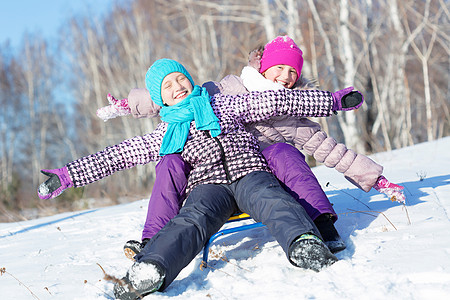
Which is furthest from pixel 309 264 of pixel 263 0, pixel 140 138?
pixel 263 0

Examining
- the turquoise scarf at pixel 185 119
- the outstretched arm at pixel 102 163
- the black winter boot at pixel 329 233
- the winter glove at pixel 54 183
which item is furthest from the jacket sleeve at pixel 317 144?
the winter glove at pixel 54 183

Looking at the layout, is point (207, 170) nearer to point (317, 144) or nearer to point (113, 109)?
point (317, 144)

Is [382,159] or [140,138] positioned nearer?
[140,138]

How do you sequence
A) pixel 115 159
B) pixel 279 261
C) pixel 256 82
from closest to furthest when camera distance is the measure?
pixel 279 261 < pixel 115 159 < pixel 256 82

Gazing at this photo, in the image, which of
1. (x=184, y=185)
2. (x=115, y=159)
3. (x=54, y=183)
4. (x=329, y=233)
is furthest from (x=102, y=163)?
(x=329, y=233)

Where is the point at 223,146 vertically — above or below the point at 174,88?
below

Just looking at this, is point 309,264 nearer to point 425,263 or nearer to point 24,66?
point 425,263

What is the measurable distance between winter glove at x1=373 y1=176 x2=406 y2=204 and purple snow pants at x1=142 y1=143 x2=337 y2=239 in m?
0.47

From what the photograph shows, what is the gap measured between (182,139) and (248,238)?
721mm

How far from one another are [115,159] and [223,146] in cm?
62

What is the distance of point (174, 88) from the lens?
8.80 feet

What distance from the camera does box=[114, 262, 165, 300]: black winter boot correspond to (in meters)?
1.74

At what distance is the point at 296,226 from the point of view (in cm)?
186

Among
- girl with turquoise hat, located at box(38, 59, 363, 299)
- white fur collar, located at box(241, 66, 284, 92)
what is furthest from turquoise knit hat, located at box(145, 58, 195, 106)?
white fur collar, located at box(241, 66, 284, 92)
